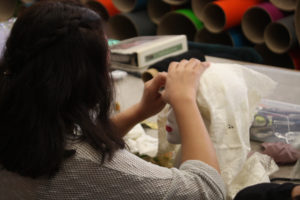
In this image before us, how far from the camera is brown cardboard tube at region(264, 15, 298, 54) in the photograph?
7.45ft

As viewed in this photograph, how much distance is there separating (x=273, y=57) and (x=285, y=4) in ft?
1.80

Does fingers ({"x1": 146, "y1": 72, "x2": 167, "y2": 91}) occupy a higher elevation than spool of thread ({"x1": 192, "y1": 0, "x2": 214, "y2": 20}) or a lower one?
higher

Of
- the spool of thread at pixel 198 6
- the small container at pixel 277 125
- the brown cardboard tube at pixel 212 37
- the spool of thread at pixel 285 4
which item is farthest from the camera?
the brown cardboard tube at pixel 212 37

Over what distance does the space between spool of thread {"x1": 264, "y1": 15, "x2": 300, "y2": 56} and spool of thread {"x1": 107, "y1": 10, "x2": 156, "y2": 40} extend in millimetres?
1052

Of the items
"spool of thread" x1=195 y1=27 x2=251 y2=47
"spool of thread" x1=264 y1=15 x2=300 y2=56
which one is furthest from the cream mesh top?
"spool of thread" x1=195 y1=27 x2=251 y2=47

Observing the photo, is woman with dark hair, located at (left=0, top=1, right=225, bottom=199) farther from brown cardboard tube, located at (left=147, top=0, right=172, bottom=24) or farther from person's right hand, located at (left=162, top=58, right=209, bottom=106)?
brown cardboard tube, located at (left=147, top=0, right=172, bottom=24)

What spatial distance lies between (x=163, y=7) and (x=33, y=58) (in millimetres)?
2526

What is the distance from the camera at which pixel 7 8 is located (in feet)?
10.5

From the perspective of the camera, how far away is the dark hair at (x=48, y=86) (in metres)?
0.63

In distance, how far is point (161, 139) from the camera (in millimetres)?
1084

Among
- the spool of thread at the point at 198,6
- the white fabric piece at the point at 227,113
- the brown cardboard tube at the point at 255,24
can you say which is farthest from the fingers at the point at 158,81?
the spool of thread at the point at 198,6

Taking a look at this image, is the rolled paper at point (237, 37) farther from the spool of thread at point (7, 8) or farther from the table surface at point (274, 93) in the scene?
the spool of thread at point (7, 8)

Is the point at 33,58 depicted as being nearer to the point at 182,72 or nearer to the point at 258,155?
the point at 182,72

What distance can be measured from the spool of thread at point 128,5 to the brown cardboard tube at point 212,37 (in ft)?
1.77
